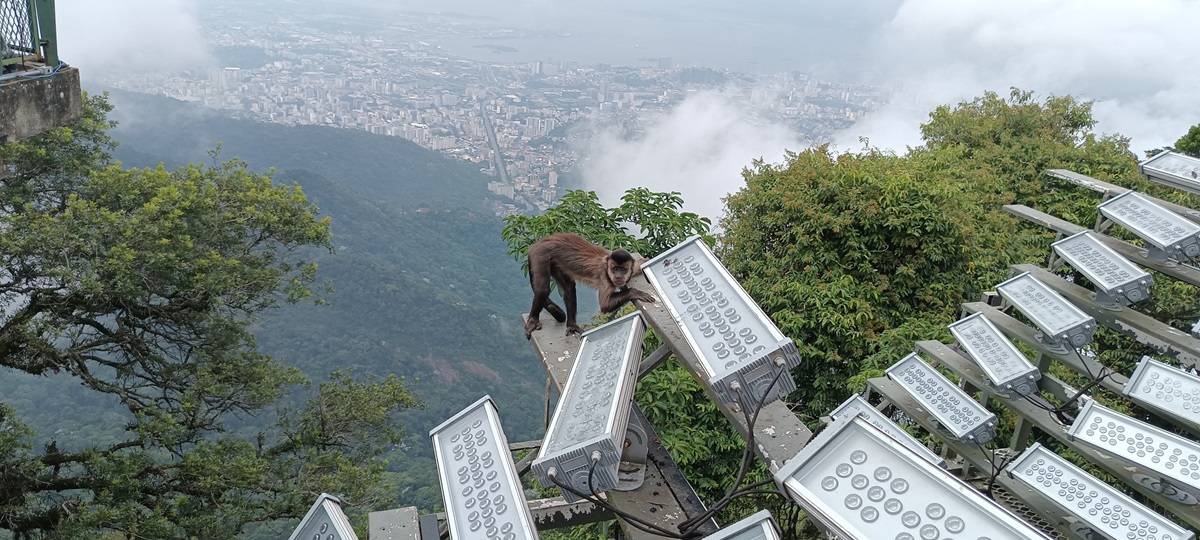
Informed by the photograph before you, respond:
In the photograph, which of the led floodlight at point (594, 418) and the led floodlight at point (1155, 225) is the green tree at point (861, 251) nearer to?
the led floodlight at point (1155, 225)

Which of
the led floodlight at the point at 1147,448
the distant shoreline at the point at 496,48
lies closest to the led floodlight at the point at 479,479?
the led floodlight at the point at 1147,448

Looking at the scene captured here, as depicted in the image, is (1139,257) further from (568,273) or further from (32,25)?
(32,25)

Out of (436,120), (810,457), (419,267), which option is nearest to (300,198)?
(810,457)

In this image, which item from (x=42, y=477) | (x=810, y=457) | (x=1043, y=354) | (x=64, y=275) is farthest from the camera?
(x=42, y=477)

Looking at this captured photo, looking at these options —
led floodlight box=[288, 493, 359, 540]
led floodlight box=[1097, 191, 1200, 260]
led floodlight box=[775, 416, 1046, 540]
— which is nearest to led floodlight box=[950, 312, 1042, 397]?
led floodlight box=[1097, 191, 1200, 260]

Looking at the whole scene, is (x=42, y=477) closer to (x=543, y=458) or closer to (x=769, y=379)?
(x=543, y=458)
